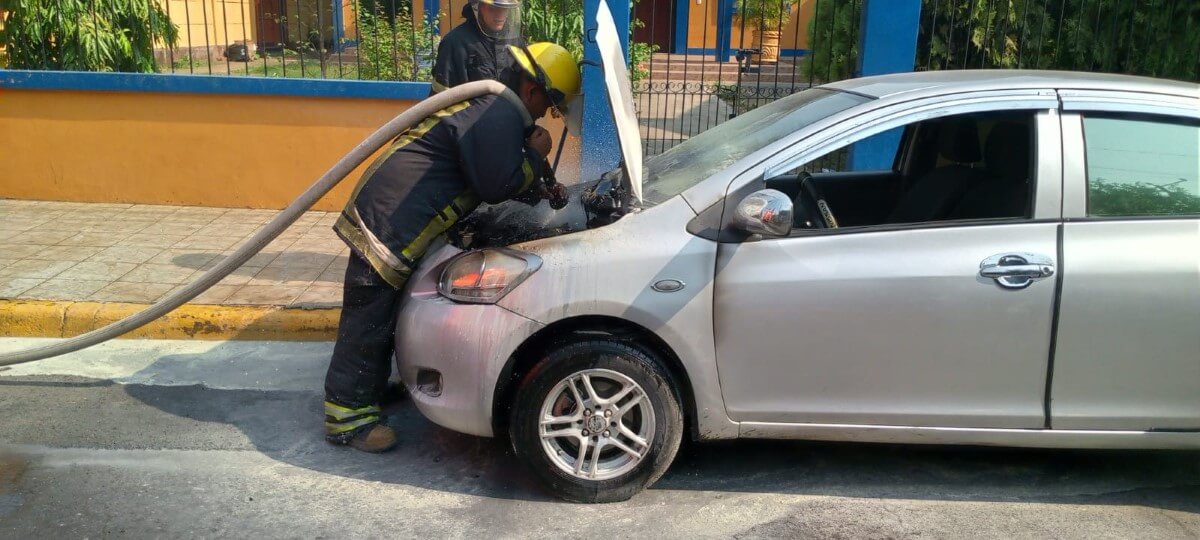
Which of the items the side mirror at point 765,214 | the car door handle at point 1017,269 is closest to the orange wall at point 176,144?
the side mirror at point 765,214

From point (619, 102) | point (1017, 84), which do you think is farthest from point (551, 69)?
point (1017, 84)

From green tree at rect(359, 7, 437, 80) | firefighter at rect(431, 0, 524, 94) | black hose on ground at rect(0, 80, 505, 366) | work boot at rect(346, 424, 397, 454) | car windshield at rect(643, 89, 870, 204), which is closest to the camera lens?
car windshield at rect(643, 89, 870, 204)

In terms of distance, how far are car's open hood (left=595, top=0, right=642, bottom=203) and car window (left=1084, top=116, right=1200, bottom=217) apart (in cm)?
167

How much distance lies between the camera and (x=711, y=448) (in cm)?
436

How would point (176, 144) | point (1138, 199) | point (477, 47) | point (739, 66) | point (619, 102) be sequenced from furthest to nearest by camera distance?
point (176, 144)
point (739, 66)
point (477, 47)
point (619, 102)
point (1138, 199)

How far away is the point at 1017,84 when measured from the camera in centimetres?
379

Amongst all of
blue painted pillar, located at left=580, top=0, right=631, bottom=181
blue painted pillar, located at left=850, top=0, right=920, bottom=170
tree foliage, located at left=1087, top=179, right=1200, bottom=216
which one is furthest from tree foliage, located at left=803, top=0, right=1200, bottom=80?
tree foliage, located at left=1087, top=179, right=1200, bottom=216

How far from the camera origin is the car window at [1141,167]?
3.65 metres

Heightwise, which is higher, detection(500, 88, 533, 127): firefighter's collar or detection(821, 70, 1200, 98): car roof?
detection(821, 70, 1200, 98): car roof

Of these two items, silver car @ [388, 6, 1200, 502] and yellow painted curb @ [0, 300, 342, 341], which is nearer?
silver car @ [388, 6, 1200, 502]

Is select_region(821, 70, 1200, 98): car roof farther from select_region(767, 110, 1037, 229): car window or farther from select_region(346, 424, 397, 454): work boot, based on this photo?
select_region(346, 424, 397, 454): work boot

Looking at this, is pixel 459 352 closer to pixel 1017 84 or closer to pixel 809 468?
pixel 809 468

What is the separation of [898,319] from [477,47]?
9.95 ft

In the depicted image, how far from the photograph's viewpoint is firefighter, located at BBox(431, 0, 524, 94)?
18.1ft
